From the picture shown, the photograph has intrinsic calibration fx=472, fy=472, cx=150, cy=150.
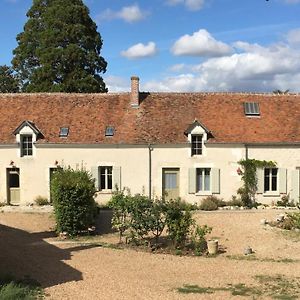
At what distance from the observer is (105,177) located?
2605 cm

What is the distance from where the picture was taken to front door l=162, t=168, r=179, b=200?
2581 centimetres

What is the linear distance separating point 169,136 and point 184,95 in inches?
147

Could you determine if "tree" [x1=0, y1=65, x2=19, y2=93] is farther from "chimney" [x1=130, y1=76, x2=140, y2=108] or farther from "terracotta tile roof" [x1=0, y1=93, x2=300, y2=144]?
"chimney" [x1=130, y1=76, x2=140, y2=108]

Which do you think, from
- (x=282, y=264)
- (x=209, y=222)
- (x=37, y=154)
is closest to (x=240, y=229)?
(x=209, y=222)

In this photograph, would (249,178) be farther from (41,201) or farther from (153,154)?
(41,201)

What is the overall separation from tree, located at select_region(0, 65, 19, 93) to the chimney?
20.2 meters

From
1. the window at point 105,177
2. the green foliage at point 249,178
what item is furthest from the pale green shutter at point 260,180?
the window at point 105,177

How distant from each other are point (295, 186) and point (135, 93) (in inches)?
409

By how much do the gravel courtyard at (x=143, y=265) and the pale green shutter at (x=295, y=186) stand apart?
6236 mm

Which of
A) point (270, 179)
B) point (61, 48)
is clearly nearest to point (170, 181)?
point (270, 179)

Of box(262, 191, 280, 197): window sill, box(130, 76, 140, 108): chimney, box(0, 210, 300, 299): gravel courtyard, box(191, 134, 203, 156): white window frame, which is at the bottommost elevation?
box(0, 210, 300, 299): gravel courtyard

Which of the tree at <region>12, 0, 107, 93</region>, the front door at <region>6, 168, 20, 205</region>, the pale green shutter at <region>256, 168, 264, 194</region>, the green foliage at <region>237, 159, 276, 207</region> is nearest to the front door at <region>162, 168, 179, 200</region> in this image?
the green foliage at <region>237, 159, 276, 207</region>

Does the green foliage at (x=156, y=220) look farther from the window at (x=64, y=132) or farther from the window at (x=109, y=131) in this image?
the window at (x=64, y=132)

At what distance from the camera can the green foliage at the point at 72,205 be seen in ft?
61.5
